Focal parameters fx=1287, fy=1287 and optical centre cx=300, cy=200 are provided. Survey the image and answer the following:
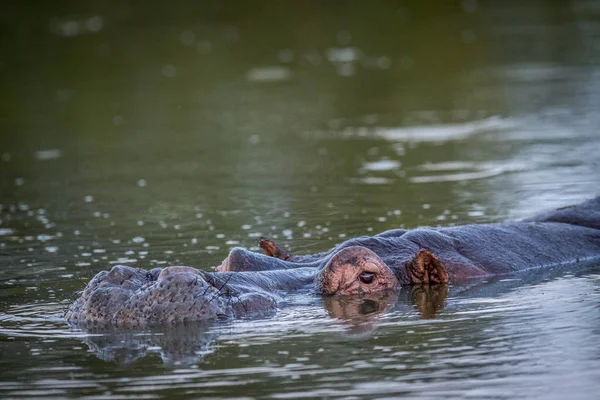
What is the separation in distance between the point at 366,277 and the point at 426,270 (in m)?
0.50

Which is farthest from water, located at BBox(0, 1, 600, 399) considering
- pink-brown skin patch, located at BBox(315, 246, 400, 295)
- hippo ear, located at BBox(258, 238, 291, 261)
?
hippo ear, located at BBox(258, 238, 291, 261)

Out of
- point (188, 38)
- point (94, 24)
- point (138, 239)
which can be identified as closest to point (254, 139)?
point (138, 239)

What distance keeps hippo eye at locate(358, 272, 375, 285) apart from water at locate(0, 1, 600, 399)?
177mm

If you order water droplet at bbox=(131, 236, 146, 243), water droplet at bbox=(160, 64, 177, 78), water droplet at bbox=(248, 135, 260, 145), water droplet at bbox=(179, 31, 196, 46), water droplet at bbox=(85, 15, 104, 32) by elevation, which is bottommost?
water droplet at bbox=(131, 236, 146, 243)

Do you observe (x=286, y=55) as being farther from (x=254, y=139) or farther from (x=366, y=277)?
(x=366, y=277)

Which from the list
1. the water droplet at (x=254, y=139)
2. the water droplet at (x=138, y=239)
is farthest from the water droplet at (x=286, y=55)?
the water droplet at (x=138, y=239)

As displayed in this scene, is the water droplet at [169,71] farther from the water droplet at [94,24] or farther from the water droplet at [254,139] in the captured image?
the water droplet at [254,139]

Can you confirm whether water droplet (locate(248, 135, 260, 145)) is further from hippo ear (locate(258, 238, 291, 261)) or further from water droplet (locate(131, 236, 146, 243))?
hippo ear (locate(258, 238, 291, 261))

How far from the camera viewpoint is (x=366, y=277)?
8.45m

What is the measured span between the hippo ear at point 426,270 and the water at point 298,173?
7.0 inches

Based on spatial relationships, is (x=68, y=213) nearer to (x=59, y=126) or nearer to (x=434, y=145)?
(x=434, y=145)

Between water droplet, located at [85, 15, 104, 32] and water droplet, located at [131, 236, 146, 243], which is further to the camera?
water droplet, located at [85, 15, 104, 32]

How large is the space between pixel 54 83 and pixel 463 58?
7626 millimetres

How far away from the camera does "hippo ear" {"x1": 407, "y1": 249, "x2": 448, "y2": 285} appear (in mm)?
8656
